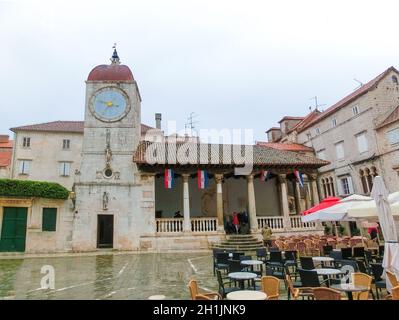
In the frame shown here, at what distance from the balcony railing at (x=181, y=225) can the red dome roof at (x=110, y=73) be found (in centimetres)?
1112

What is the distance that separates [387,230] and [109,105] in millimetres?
19320

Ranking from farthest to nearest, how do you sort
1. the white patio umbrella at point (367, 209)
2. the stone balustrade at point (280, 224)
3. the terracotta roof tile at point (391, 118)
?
the terracotta roof tile at point (391, 118) < the stone balustrade at point (280, 224) < the white patio umbrella at point (367, 209)

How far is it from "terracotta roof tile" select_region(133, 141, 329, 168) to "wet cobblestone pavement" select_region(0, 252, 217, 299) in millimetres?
8160

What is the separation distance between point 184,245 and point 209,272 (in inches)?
330

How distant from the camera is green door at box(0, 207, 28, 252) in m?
18.3

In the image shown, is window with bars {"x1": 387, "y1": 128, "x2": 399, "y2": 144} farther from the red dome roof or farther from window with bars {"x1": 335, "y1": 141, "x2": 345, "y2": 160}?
the red dome roof

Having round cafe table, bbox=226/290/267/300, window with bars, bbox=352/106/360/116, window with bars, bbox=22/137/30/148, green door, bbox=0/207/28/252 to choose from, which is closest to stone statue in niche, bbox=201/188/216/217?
green door, bbox=0/207/28/252

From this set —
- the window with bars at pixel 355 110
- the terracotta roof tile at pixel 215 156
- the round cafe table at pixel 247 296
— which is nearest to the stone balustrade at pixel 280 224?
the terracotta roof tile at pixel 215 156

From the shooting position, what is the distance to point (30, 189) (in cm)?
1905

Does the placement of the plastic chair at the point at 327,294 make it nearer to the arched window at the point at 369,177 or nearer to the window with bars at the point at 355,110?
the arched window at the point at 369,177

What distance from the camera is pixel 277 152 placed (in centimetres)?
2352

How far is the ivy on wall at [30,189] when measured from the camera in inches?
737

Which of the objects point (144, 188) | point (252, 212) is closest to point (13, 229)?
point (144, 188)

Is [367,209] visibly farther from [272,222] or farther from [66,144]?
[66,144]
